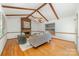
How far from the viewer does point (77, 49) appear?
166 centimetres

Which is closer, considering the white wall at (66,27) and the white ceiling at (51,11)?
the white ceiling at (51,11)

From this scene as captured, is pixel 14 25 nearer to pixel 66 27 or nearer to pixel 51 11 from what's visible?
pixel 51 11

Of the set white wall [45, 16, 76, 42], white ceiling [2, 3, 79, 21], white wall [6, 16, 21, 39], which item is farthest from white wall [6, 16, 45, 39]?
white wall [45, 16, 76, 42]

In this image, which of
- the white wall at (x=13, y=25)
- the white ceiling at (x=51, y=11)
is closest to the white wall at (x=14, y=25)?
the white wall at (x=13, y=25)

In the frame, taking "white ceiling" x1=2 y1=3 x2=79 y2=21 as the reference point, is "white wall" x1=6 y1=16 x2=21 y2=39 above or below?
below

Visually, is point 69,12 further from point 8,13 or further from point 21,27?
point 8,13

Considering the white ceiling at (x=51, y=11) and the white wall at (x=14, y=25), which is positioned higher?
the white ceiling at (x=51, y=11)

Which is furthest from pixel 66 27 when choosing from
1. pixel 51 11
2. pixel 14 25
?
A: pixel 14 25

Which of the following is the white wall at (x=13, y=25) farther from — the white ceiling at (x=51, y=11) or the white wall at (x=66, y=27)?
the white wall at (x=66, y=27)

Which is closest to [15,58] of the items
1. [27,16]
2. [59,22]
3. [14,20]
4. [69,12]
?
[14,20]

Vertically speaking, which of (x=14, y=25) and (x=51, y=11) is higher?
(x=51, y=11)

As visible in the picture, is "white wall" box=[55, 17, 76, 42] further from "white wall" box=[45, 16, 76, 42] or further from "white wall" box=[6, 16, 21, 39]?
"white wall" box=[6, 16, 21, 39]

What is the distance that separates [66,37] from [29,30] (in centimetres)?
75

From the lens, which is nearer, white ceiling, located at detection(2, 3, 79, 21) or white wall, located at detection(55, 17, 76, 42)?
white ceiling, located at detection(2, 3, 79, 21)
